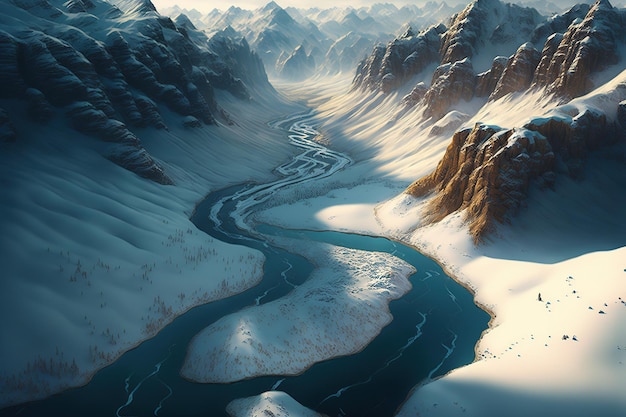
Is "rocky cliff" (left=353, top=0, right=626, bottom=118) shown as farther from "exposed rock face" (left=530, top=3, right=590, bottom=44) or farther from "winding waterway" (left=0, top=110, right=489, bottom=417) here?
"winding waterway" (left=0, top=110, right=489, bottom=417)

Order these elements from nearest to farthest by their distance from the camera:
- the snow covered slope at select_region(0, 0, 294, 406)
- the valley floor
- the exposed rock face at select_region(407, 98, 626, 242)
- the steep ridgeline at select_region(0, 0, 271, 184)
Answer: the valley floor < the snow covered slope at select_region(0, 0, 294, 406) < the exposed rock face at select_region(407, 98, 626, 242) < the steep ridgeline at select_region(0, 0, 271, 184)

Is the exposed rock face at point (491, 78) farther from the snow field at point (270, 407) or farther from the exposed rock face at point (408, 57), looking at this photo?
the snow field at point (270, 407)

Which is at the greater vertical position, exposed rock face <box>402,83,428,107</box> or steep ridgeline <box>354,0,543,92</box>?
steep ridgeline <box>354,0,543,92</box>

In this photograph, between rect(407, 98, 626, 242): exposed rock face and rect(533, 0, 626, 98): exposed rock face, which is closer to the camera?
rect(407, 98, 626, 242): exposed rock face

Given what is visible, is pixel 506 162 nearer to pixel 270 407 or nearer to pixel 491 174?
pixel 491 174

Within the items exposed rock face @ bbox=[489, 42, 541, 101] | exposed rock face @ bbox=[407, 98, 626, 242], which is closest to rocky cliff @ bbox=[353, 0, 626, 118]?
exposed rock face @ bbox=[489, 42, 541, 101]

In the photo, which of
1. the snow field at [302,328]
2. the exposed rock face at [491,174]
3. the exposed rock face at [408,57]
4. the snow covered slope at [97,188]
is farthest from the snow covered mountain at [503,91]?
the snow covered slope at [97,188]

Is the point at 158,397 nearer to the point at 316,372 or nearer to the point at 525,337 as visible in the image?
the point at 316,372

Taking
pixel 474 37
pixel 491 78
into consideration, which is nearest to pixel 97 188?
pixel 491 78
